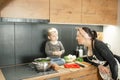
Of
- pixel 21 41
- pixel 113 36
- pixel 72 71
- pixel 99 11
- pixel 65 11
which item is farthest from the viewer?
pixel 113 36

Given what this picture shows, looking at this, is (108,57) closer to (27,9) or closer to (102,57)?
(102,57)

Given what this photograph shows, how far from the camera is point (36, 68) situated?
151 centimetres

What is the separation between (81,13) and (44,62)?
0.77 meters

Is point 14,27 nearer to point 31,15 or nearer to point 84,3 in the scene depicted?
point 31,15

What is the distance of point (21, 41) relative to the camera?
5.80ft

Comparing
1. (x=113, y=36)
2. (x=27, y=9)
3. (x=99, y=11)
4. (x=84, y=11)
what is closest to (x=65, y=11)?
(x=84, y=11)

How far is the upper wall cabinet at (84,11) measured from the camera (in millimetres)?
1596

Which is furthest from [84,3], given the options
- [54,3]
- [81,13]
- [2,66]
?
[2,66]

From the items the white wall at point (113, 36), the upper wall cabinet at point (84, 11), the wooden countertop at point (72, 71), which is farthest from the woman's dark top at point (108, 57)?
the white wall at point (113, 36)

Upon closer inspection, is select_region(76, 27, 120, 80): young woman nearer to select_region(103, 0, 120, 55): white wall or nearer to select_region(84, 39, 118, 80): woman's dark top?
select_region(84, 39, 118, 80): woman's dark top

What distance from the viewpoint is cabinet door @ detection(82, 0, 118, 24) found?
183cm

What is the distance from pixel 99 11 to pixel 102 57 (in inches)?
27.2

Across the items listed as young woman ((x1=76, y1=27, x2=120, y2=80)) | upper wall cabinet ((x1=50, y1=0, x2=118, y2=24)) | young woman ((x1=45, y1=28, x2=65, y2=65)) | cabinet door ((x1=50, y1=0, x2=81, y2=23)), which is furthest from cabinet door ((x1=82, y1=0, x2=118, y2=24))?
young woman ((x1=45, y1=28, x2=65, y2=65))

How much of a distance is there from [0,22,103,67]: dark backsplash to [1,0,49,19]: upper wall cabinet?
0.37 metres
